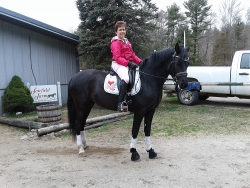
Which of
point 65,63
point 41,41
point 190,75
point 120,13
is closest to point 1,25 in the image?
point 41,41

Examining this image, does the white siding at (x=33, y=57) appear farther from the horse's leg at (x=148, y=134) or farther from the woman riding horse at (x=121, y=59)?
the horse's leg at (x=148, y=134)

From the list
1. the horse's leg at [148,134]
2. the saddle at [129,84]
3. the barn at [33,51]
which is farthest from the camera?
the barn at [33,51]

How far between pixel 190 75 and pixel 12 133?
692cm

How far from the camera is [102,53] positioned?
9.13m

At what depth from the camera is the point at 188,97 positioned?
9594mm

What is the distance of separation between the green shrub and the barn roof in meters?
2.16

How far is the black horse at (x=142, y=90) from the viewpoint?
12.1 feet

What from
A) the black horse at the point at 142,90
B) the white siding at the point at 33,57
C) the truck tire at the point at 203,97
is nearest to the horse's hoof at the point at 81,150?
the black horse at the point at 142,90

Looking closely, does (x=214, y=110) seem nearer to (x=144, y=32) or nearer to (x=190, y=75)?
(x=190, y=75)

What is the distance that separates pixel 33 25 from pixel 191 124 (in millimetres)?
6962

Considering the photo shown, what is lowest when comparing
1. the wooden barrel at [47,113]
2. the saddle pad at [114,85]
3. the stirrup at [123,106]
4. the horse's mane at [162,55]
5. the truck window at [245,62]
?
the wooden barrel at [47,113]

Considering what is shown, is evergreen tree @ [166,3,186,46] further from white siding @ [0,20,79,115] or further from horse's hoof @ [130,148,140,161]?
horse's hoof @ [130,148,140,161]

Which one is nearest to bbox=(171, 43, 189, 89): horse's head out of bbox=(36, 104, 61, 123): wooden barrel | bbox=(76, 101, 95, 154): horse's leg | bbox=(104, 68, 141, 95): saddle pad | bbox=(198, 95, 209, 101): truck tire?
bbox=(104, 68, 141, 95): saddle pad

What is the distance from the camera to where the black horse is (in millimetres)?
3699
